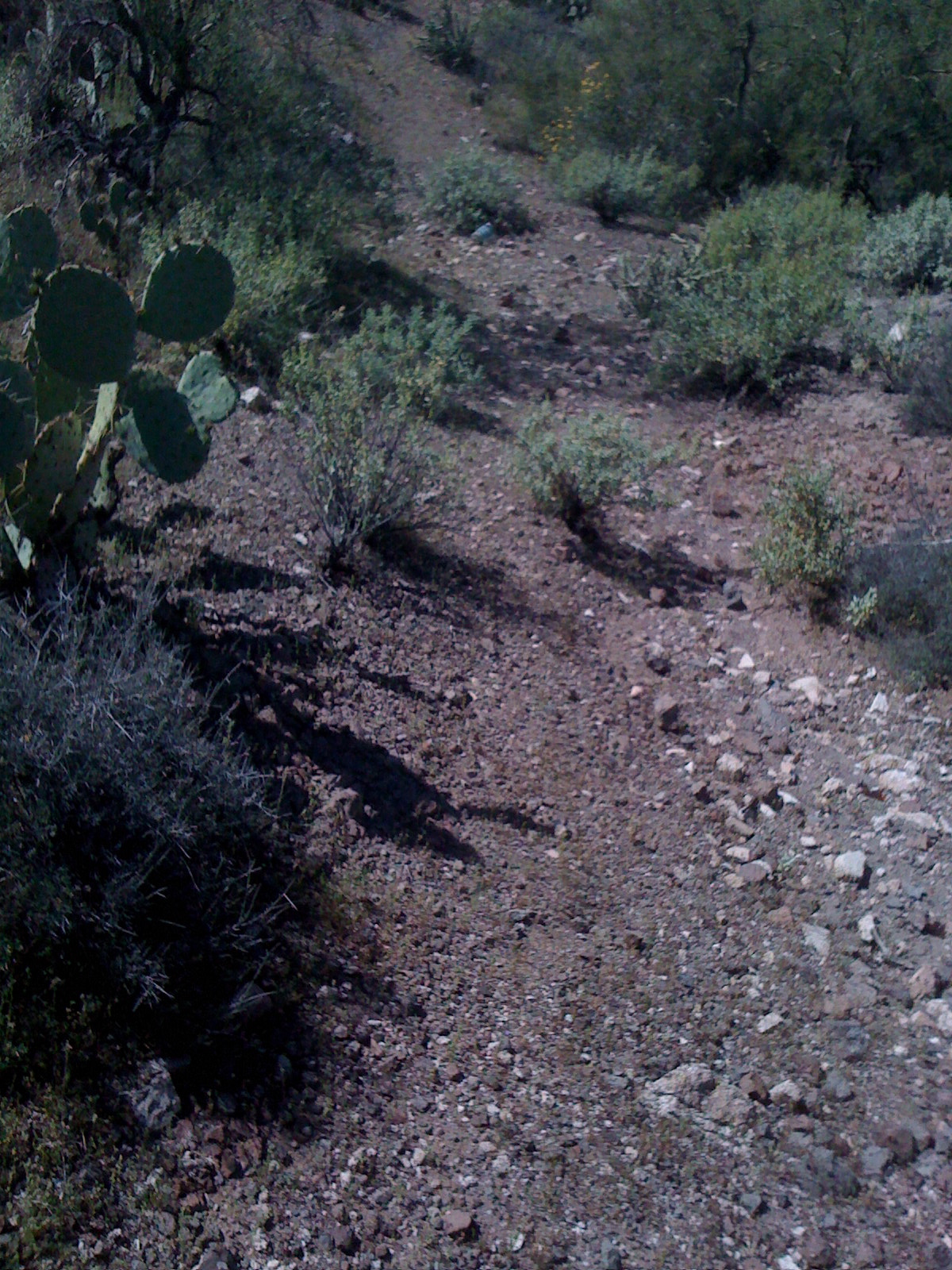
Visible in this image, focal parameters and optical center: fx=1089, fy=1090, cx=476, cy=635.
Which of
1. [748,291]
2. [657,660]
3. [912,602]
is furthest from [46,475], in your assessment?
[748,291]

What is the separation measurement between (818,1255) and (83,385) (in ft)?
12.5

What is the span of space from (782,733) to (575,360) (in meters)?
4.67

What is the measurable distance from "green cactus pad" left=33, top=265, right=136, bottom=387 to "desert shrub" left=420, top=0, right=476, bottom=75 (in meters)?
16.0

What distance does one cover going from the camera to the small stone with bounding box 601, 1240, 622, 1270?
2779 millimetres

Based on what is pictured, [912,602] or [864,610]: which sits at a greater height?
[912,602]

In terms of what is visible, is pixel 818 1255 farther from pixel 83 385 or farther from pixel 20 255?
pixel 20 255

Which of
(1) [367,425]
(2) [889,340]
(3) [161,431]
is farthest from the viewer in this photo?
(2) [889,340]

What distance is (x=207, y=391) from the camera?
4680mm

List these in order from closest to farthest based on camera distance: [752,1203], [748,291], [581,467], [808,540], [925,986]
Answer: [752,1203] < [925,986] < [808,540] < [581,467] < [748,291]

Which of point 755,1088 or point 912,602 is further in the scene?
point 912,602

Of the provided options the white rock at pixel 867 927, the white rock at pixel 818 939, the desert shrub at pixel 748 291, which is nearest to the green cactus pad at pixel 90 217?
the desert shrub at pixel 748 291

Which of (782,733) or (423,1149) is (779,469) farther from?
(423,1149)

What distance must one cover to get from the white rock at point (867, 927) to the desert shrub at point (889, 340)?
15.5 feet

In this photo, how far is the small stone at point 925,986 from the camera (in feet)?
11.9
